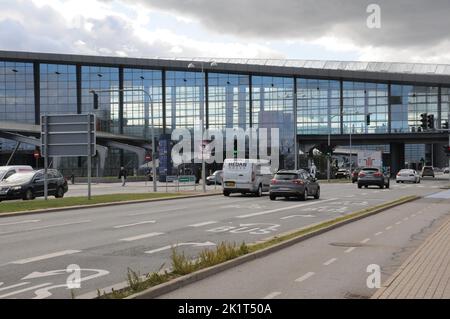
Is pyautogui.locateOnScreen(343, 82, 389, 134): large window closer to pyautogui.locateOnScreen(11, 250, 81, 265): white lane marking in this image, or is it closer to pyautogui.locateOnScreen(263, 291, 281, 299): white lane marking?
pyautogui.locateOnScreen(11, 250, 81, 265): white lane marking

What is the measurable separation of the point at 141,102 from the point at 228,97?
14.1m

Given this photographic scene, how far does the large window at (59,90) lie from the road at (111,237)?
246 ft

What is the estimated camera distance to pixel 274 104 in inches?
3691

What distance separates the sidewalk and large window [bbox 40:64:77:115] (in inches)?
Result: 3472

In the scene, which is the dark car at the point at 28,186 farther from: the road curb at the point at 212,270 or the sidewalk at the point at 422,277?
the sidewalk at the point at 422,277

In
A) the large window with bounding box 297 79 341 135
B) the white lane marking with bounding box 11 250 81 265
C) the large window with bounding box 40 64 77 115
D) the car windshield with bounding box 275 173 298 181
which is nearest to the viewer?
the white lane marking with bounding box 11 250 81 265

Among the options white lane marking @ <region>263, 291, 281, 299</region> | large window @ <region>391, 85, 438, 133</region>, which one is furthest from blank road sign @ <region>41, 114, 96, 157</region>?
large window @ <region>391, 85, 438, 133</region>

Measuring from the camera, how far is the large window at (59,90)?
308 ft

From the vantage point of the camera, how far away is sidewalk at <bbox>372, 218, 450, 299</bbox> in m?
7.34

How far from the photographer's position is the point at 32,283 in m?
8.34

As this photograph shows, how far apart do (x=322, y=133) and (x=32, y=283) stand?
276 feet

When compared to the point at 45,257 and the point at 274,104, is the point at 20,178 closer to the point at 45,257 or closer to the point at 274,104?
the point at 45,257

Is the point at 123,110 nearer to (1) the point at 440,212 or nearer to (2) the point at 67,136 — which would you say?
(2) the point at 67,136

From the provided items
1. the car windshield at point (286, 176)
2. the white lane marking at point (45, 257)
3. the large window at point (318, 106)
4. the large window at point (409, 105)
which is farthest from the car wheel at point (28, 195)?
the large window at point (409, 105)
